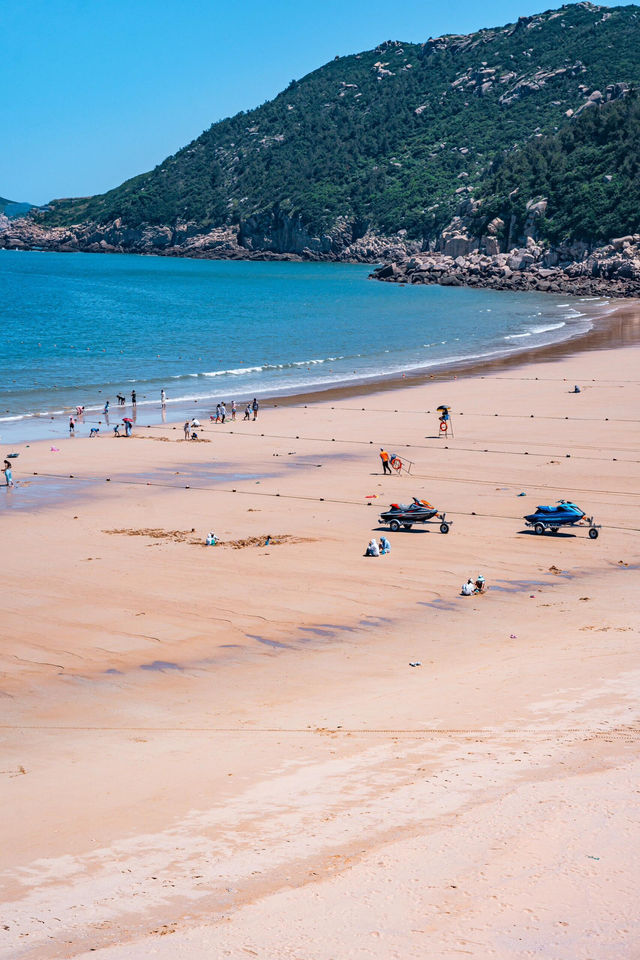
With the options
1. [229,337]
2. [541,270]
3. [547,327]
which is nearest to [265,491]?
[229,337]

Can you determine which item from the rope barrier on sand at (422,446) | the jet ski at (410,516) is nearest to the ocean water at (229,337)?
the rope barrier on sand at (422,446)

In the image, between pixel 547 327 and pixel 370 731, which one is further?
pixel 547 327

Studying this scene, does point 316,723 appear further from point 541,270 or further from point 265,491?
point 541,270

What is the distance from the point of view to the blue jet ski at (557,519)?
22.9 m

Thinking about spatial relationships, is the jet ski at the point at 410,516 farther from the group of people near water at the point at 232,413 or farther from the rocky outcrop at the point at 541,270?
the rocky outcrop at the point at 541,270

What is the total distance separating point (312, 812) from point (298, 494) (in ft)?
59.4

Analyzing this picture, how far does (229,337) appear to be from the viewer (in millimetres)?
76500

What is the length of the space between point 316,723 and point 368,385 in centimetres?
3999

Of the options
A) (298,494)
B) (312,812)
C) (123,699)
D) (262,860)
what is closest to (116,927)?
(262,860)

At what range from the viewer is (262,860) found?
9109mm

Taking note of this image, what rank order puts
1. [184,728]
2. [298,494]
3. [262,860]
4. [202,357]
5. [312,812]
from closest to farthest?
[262,860] < [312,812] < [184,728] < [298,494] < [202,357]

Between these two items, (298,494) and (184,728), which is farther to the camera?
(298,494)

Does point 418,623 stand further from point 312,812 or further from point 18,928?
point 18,928

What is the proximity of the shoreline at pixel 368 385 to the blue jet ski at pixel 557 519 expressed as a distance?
68.8 ft
